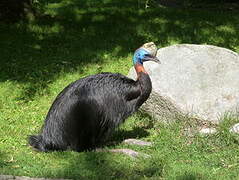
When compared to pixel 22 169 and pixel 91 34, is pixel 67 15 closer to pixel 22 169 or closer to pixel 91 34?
pixel 91 34

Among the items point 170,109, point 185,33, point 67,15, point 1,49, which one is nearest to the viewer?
point 170,109

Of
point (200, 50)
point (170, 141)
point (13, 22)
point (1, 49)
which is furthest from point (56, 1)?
point (170, 141)

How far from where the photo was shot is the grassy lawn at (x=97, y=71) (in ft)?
19.2

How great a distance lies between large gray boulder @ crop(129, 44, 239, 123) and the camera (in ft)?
22.5

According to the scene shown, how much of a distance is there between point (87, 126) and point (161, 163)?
1001 mm

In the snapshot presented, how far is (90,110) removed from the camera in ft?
20.4

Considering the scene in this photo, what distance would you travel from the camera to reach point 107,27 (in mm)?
12125

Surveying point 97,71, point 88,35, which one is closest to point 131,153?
point 97,71

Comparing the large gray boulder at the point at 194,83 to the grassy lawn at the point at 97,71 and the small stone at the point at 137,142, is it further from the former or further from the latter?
the small stone at the point at 137,142

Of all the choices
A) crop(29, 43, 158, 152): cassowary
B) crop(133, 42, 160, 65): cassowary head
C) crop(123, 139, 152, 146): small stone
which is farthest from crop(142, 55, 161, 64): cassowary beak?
crop(123, 139, 152, 146): small stone

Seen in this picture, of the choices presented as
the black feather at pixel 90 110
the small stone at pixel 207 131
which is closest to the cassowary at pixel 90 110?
the black feather at pixel 90 110

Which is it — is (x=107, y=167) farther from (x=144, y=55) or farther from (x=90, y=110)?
(x=144, y=55)

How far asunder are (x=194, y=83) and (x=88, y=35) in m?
4.93

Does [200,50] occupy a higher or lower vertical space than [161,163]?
higher
